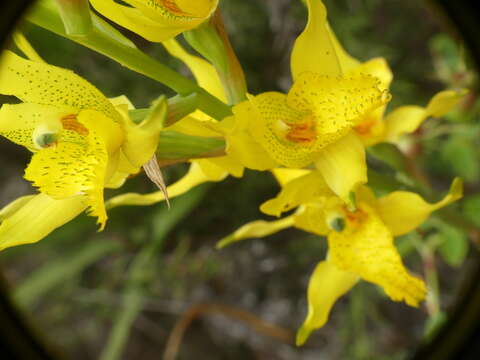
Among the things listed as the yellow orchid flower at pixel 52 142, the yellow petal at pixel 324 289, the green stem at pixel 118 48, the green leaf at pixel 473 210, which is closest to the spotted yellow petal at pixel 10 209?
the yellow orchid flower at pixel 52 142

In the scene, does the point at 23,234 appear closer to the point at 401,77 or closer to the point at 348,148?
the point at 348,148

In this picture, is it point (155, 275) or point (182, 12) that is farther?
point (155, 275)

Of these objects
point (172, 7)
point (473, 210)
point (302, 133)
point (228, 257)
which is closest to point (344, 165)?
point (302, 133)

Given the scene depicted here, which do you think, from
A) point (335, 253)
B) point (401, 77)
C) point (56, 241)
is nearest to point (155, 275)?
point (56, 241)

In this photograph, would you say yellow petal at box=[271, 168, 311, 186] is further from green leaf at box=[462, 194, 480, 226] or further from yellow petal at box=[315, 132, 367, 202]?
green leaf at box=[462, 194, 480, 226]

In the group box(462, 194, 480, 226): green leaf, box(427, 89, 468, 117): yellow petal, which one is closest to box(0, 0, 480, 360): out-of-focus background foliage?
box(462, 194, 480, 226): green leaf

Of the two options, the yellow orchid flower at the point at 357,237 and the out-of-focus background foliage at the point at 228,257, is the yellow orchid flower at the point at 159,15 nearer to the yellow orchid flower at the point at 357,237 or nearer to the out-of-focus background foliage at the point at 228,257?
the yellow orchid flower at the point at 357,237

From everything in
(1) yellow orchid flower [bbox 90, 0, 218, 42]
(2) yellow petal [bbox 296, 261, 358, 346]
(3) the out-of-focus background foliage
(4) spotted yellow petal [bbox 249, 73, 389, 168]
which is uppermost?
(1) yellow orchid flower [bbox 90, 0, 218, 42]
